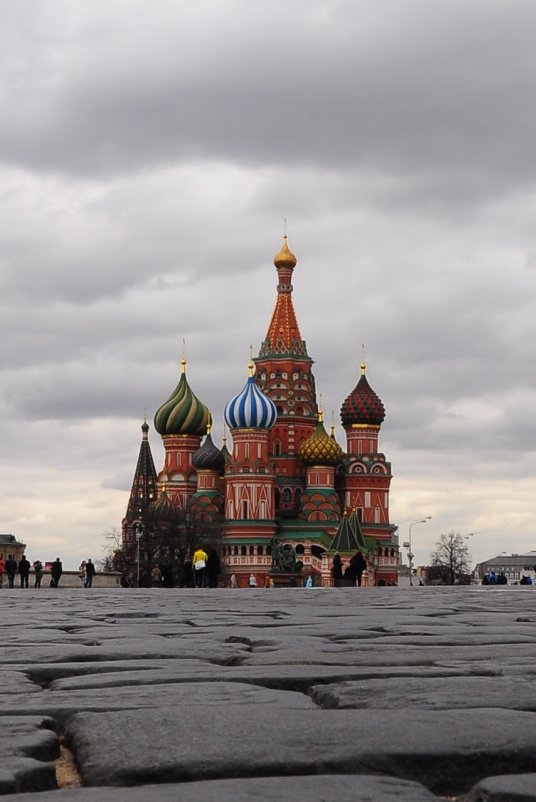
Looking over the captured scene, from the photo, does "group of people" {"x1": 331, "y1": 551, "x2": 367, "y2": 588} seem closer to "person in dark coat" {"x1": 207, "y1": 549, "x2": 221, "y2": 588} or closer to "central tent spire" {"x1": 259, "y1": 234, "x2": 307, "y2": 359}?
"person in dark coat" {"x1": 207, "y1": 549, "x2": 221, "y2": 588}

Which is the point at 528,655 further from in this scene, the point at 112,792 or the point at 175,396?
the point at 175,396

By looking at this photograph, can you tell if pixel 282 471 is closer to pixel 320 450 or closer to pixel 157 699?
pixel 320 450

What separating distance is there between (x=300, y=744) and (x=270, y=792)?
17.4 inches

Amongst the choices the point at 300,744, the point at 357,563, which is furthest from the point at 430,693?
the point at 357,563

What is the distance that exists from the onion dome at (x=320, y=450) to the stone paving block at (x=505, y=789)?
3313 inches

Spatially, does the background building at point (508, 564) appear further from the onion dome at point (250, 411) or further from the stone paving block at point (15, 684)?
the stone paving block at point (15, 684)

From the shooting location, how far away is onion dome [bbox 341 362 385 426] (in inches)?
3647

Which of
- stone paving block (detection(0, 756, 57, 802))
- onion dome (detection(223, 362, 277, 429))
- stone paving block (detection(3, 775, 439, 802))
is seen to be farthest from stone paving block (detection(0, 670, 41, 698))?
onion dome (detection(223, 362, 277, 429))

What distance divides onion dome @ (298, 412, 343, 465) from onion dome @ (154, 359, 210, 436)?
9.09m

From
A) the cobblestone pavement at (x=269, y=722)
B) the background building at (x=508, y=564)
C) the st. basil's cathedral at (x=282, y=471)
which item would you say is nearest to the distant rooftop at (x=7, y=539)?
the st. basil's cathedral at (x=282, y=471)

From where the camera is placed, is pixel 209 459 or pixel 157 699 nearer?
pixel 157 699

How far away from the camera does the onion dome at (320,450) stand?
3413 inches

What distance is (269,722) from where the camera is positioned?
115 inches

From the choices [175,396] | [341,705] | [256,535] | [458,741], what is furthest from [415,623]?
[175,396]
